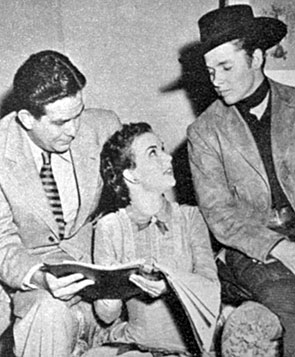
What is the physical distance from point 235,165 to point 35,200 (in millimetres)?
597

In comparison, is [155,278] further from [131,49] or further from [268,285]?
[131,49]

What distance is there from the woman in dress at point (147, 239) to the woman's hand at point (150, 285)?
0.29ft

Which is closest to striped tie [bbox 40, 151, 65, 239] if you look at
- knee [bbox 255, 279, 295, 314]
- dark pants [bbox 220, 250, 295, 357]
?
dark pants [bbox 220, 250, 295, 357]

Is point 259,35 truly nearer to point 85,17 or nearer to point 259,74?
point 259,74

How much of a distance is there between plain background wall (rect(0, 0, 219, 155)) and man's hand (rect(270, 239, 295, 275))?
1.04m

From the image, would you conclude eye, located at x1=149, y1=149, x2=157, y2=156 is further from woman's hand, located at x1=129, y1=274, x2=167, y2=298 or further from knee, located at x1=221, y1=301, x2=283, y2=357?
knee, located at x1=221, y1=301, x2=283, y2=357

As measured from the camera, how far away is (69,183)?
1.99 meters

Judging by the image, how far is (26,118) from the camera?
1880 mm

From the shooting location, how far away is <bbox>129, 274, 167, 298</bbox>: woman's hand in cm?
167

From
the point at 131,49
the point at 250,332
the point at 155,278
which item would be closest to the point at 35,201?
the point at 155,278

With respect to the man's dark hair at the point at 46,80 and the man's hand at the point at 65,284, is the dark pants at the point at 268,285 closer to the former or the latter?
the man's hand at the point at 65,284

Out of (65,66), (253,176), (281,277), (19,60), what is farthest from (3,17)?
(281,277)

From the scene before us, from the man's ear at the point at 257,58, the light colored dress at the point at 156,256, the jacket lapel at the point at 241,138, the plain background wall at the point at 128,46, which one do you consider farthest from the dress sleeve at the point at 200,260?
the plain background wall at the point at 128,46

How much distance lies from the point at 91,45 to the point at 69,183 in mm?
883
